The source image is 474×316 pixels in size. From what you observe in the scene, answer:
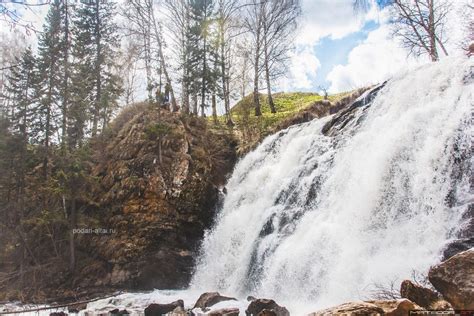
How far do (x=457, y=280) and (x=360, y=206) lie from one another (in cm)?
517

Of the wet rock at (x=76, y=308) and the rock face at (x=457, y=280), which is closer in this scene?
the rock face at (x=457, y=280)

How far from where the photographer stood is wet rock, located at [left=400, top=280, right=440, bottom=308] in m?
4.39

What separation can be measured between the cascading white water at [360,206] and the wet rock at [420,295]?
237 cm

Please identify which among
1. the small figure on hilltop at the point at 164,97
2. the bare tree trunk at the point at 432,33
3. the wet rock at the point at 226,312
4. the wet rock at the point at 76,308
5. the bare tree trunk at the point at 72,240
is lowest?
the wet rock at the point at 76,308

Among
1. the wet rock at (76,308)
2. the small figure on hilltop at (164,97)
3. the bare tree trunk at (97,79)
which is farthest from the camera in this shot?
the bare tree trunk at (97,79)

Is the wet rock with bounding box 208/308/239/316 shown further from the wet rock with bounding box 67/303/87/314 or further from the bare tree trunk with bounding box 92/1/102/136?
the bare tree trunk with bounding box 92/1/102/136

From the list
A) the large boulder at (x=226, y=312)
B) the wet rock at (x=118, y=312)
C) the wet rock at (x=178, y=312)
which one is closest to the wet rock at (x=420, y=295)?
the large boulder at (x=226, y=312)

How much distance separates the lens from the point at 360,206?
9.27 m

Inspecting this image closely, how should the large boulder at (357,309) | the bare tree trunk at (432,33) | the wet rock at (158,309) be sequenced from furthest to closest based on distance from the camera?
the bare tree trunk at (432,33), the wet rock at (158,309), the large boulder at (357,309)

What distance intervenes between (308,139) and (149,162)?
6.89 metres

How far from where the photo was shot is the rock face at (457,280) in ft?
13.0

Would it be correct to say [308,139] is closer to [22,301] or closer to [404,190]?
[404,190]

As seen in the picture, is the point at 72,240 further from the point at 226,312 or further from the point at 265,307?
the point at 265,307

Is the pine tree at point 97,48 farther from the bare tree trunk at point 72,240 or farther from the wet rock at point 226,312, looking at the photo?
the wet rock at point 226,312
